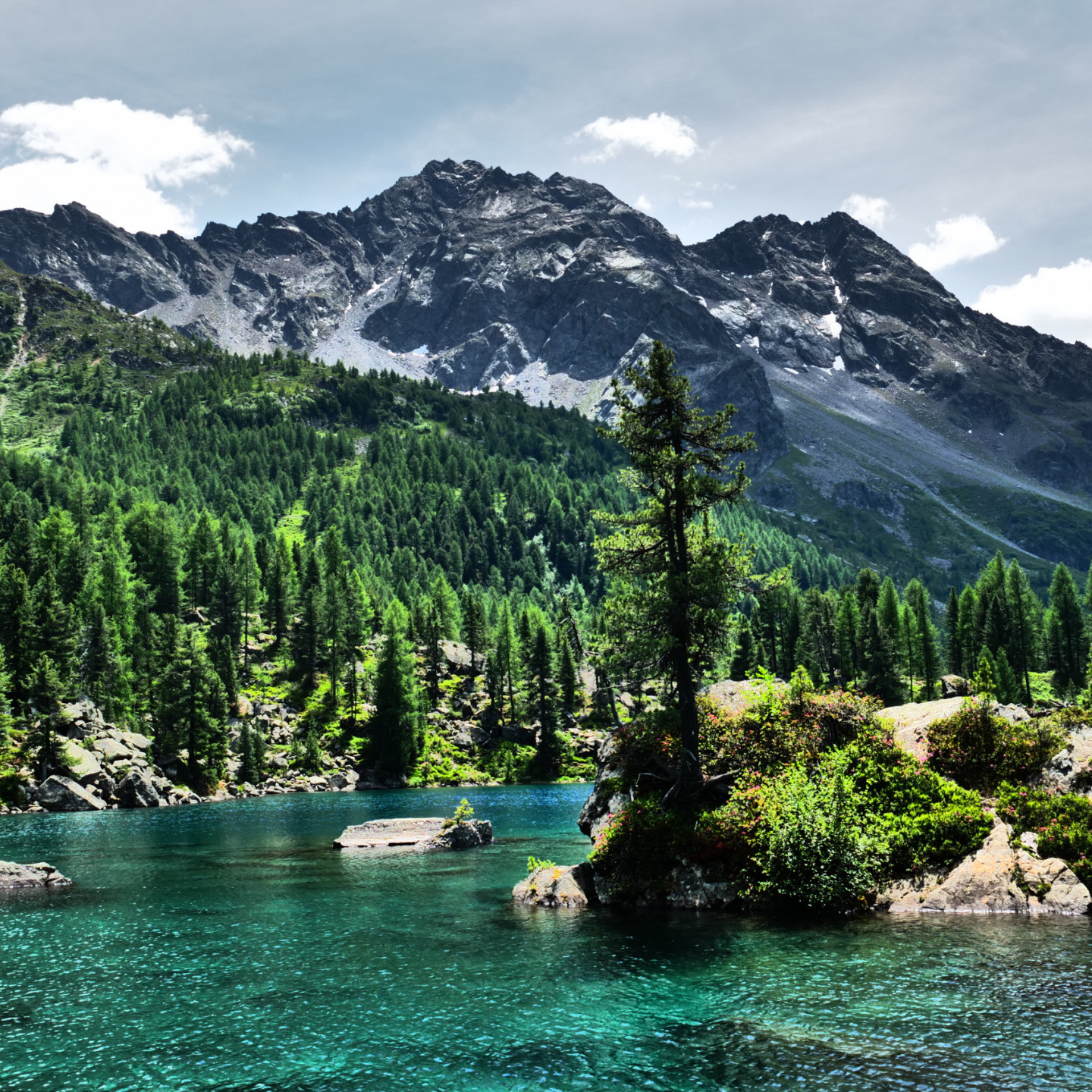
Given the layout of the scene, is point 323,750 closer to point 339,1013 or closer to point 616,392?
point 616,392

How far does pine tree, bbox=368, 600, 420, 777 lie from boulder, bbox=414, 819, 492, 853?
66363 mm

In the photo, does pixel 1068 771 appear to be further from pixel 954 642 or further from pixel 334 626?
pixel 334 626

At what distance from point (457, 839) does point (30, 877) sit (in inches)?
1036

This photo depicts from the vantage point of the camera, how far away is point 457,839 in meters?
60.8

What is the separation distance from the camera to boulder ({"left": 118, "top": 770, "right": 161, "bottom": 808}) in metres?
93.0

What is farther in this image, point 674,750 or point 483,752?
point 483,752

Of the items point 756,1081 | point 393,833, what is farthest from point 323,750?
point 756,1081

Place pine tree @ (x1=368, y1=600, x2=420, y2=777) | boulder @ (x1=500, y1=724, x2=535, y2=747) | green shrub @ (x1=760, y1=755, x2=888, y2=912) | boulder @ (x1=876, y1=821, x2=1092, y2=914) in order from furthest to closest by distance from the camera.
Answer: boulder @ (x1=500, y1=724, x2=535, y2=747) < pine tree @ (x1=368, y1=600, x2=420, y2=777) < green shrub @ (x1=760, y1=755, x2=888, y2=912) < boulder @ (x1=876, y1=821, x2=1092, y2=914)

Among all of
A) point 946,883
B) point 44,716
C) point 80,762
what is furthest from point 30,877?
point 80,762

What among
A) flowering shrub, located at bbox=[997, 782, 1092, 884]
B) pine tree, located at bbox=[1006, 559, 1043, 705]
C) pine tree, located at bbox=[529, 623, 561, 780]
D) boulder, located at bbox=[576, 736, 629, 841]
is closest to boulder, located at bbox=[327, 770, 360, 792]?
pine tree, located at bbox=[529, 623, 561, 780]

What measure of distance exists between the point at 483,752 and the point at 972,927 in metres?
114

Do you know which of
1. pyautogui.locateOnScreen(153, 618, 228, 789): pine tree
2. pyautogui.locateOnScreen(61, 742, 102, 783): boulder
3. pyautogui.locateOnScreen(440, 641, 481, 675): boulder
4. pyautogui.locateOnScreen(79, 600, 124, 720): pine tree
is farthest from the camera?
pyautogui.locateOnScreen(440, 641, 481, 675): boulder

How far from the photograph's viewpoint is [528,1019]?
75.3 ft

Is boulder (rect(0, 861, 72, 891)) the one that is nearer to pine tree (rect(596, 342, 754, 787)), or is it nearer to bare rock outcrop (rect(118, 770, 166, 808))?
pine tree (rect(596, 342, 754, 787))
